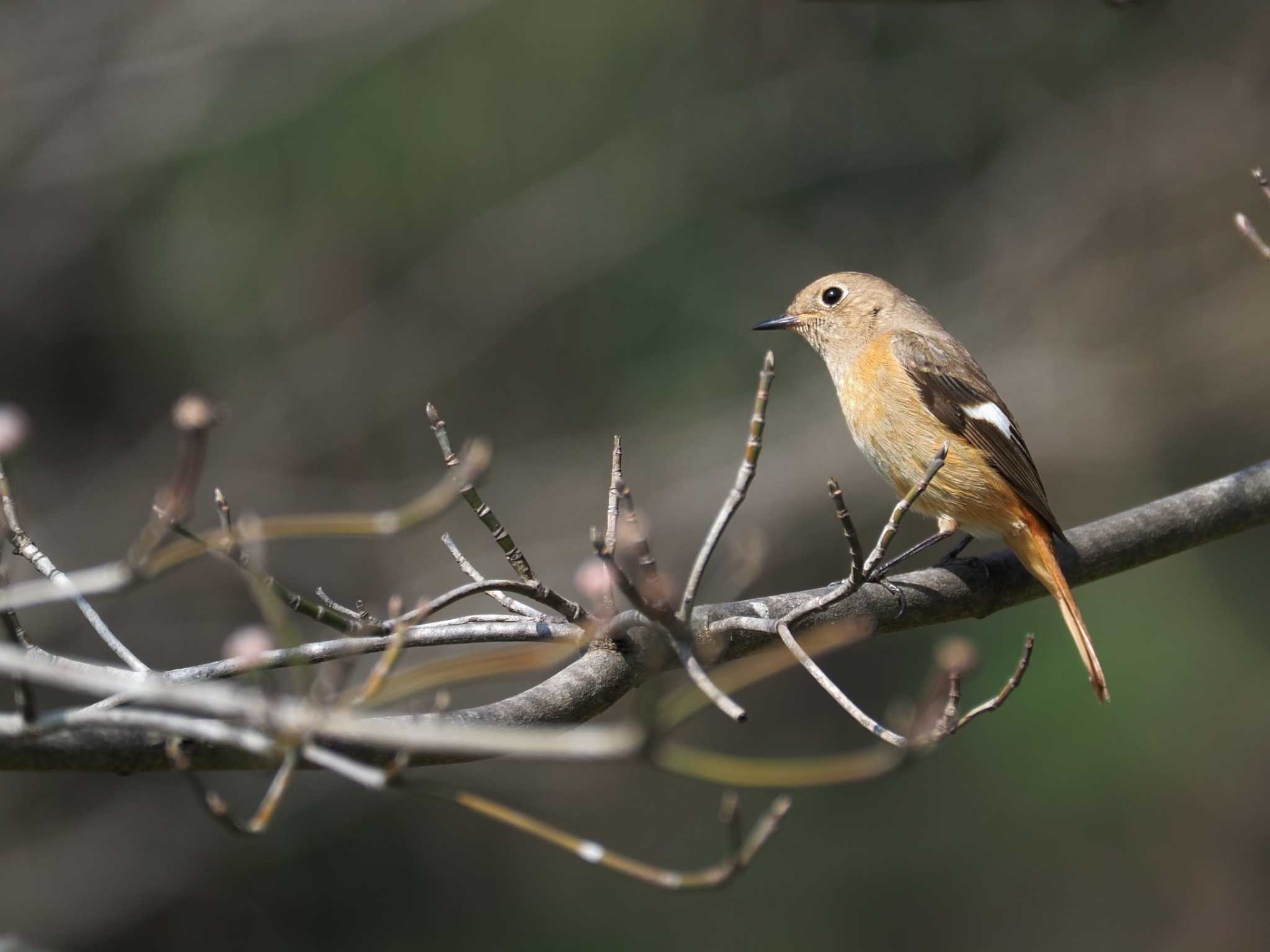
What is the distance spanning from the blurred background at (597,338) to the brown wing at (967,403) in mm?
3006

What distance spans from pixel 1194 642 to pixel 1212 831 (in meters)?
1.12

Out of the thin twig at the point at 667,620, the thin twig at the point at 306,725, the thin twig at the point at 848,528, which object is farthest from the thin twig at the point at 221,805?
the thin twig at the point at 848,528

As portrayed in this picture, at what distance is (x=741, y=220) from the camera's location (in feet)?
29.5

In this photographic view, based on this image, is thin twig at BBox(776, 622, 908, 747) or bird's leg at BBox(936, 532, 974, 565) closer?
thin twig at BBox(776, 622, 908, 747)

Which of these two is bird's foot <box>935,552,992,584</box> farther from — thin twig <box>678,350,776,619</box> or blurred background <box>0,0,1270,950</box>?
blurred background <box>0,0,1270,950</box>

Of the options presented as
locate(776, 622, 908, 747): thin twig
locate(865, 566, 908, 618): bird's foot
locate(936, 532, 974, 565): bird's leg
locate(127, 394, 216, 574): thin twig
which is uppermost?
locate(127, 394, 216, 574): thin twig

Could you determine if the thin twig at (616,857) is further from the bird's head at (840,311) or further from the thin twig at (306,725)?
the bird's head at (840,311)

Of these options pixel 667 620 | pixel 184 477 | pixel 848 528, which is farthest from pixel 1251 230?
pixel 184 477

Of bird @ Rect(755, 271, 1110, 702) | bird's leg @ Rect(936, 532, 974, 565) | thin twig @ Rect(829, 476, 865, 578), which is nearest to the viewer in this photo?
thin twig @ Rect(829, 476, 865, 578)

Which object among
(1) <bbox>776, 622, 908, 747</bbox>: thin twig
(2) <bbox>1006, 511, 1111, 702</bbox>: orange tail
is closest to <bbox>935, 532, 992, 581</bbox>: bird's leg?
(2) <bbox>1006, 511, 1111, 702</bbox>: orange tail

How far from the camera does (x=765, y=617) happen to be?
113 inches

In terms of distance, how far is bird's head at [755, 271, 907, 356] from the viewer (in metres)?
4.82

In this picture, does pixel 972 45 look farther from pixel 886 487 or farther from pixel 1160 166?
pixel 886 487

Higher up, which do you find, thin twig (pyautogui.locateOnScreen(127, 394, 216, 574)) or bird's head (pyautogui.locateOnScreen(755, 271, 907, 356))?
bird's head (pyautogui.locateOnScreen(755, 271, 907, 356))
